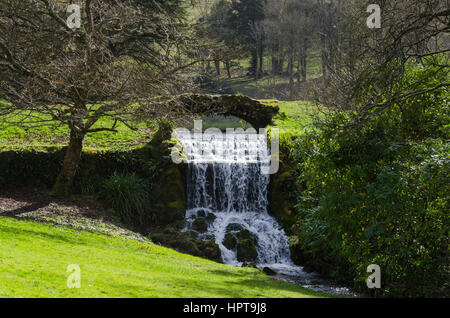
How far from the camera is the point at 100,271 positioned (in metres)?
8.71

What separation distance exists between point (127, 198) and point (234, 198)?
468cm

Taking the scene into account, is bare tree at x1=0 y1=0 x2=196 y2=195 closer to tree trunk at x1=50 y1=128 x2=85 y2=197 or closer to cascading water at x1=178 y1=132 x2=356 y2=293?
tree trunk at x1=50 y1=128 x2=85 y2=197

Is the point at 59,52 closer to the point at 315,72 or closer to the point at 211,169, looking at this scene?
the point at 211,169

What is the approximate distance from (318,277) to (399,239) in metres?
5.55

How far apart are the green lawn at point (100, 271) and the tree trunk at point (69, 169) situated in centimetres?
363

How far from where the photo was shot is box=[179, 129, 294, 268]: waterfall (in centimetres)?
1692

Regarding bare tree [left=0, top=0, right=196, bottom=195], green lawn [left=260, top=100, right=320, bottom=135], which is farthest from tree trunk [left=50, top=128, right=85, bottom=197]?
green lawn [left=260, top=100, right=320, bottom=135]

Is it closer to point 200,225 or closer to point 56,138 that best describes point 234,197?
point 200,225

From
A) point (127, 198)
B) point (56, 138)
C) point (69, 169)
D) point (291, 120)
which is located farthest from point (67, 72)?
point (291, 120)

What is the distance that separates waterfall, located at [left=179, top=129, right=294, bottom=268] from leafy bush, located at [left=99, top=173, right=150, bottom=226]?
6.22 ft

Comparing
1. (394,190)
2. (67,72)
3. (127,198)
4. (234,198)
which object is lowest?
(234,198)

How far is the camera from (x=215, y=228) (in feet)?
58.1

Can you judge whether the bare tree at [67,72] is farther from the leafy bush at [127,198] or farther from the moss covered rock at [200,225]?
the moss covered rock at [200,225]

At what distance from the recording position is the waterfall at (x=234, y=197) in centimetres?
1692
